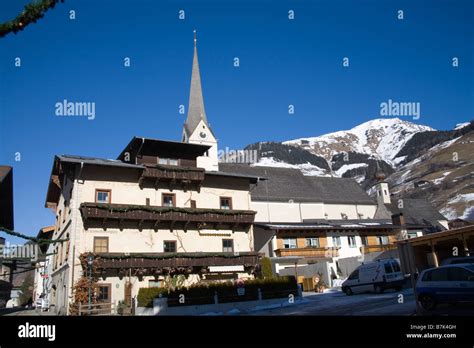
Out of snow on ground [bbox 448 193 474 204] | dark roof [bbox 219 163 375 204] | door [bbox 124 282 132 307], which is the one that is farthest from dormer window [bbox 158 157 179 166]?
snow on ground [bbox 448 193 474 204]

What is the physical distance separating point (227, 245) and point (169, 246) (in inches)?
192

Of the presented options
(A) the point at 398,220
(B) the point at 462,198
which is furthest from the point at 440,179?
(A) the point at 398,220

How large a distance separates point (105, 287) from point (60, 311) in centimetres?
443

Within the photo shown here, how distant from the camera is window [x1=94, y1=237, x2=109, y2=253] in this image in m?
27.1

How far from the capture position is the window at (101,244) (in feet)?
88.9

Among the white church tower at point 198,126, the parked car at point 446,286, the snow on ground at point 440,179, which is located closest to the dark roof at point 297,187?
the white church tower at point 198,126

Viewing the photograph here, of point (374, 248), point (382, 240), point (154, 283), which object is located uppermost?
point (382, 240)

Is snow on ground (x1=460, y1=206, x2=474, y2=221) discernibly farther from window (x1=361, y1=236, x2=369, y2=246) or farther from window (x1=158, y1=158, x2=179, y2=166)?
window (x1=158, y1=158, x2=179, y2=166)

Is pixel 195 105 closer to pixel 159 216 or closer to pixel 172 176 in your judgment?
pixel 172 176

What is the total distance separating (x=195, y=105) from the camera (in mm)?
56938

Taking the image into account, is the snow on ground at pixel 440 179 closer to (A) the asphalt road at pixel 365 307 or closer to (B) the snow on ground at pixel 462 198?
(B) the snow on ground at pixel 462 198

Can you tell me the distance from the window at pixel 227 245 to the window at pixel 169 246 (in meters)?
4.18

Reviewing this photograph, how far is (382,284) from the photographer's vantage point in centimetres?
2427
